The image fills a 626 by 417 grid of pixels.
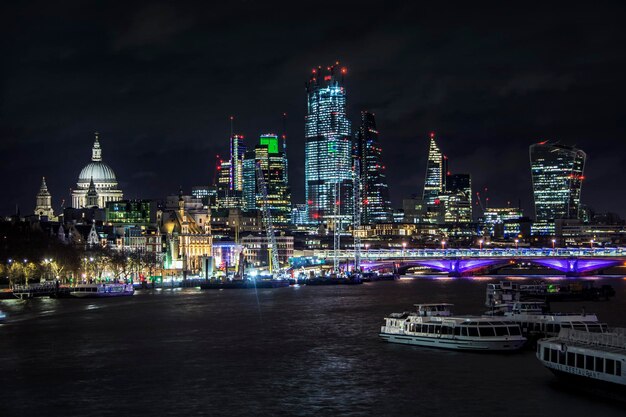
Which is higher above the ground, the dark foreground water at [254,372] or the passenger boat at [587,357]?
the passenger boat at [587,357]

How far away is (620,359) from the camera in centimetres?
4222

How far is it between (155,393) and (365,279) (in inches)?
5696

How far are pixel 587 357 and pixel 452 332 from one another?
16564 millimetres

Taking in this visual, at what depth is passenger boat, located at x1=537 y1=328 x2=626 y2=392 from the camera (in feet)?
141

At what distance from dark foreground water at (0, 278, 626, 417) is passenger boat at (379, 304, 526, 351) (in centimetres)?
90

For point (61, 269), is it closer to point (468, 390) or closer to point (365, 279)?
point (365, 279)

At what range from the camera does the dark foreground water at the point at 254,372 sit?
44716 millimetres

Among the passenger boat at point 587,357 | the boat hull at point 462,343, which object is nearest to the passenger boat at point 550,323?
the boat hull at point 462,343

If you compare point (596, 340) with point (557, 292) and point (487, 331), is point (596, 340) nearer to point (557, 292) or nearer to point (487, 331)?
point (487, 331)

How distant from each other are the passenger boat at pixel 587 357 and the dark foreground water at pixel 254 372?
0.88 meters

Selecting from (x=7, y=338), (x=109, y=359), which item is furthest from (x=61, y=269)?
(x=109, y=359)

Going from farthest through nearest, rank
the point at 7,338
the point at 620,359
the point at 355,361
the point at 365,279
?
the point at 365,279 → the point at 7,338 → the point at 355,361 → the point at 620,359

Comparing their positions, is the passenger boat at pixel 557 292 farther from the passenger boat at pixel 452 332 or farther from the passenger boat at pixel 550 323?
the passenger boat at pixel 452 332

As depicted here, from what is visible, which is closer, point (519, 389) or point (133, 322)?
point (519, 389)
